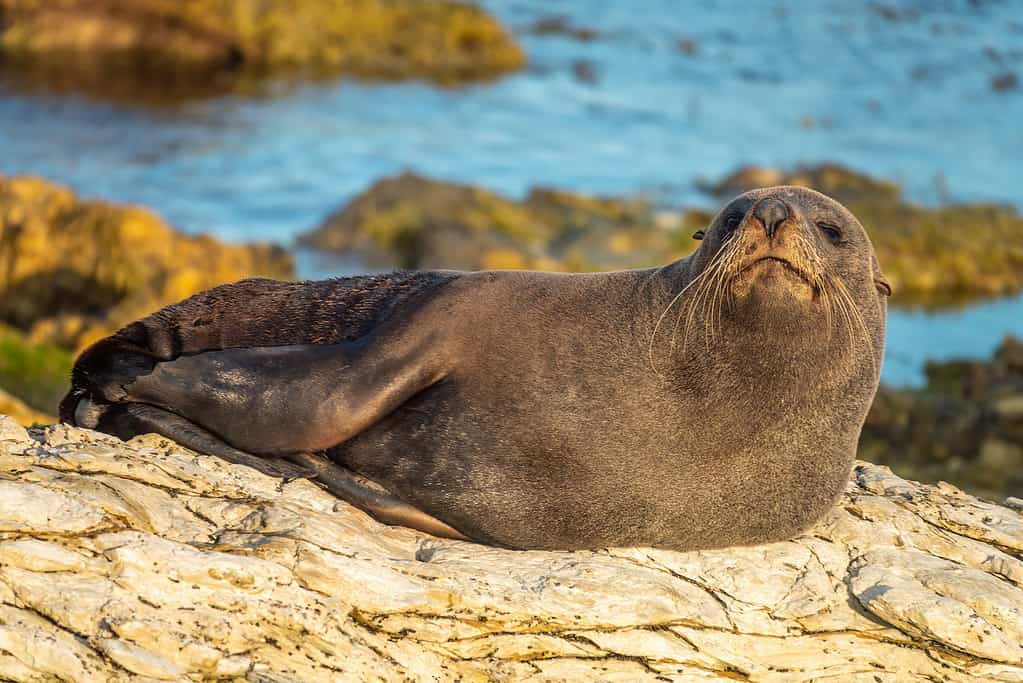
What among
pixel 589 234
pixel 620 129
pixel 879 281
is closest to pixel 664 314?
pixel 879 281

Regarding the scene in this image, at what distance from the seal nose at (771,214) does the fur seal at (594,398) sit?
10 millimetres

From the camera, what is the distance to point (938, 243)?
22656mm

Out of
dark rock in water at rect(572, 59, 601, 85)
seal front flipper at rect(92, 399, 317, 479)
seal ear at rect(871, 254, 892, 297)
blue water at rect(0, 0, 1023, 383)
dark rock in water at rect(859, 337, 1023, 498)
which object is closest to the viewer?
seal front flipper at rect(92, 399, 317, 479)

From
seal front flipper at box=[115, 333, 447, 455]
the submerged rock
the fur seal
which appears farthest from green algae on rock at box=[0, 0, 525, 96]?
the fur seal

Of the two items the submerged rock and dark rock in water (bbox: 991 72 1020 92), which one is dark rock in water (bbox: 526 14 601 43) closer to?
dark rock in water (bbox: 991 72 1020 92)

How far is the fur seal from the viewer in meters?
6.07

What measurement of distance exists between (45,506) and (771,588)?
3.16 meters

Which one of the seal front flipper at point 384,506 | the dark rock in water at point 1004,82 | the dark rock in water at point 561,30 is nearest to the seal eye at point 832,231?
the seal front flipper at point 384,506

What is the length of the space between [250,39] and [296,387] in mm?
30896

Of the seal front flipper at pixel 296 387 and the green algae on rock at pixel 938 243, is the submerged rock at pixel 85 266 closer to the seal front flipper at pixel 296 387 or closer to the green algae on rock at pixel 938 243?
the seal front flipper at pixel 296 387

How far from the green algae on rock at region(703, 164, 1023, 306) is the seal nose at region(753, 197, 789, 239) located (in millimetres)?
15798

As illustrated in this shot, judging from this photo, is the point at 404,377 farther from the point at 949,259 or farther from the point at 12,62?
the point at 12,62

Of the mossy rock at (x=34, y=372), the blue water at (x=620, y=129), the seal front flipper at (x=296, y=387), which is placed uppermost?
the seal front flipper at (x=296, y=387)

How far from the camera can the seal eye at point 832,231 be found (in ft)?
21.0
